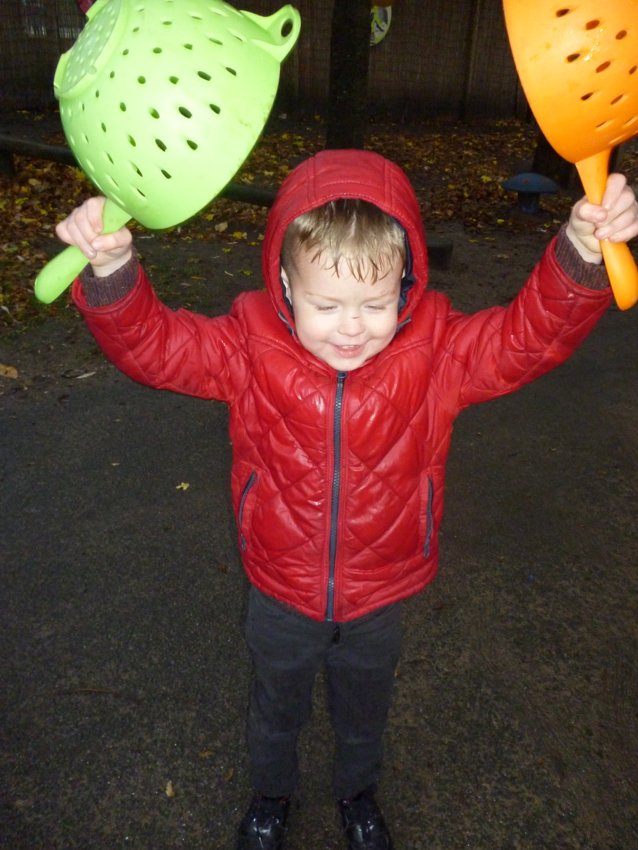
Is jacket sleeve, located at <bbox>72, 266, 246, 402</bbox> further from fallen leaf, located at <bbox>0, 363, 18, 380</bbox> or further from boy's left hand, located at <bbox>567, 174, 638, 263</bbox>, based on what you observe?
fallen leaf, located at <bbox>0, 363, 18, 380</bbox>

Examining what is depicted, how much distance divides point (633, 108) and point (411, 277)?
580mm

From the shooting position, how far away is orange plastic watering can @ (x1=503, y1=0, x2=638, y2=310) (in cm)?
116

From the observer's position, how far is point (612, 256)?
Answer: 134 cm

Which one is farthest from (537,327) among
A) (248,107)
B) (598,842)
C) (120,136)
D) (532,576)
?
(532,576)

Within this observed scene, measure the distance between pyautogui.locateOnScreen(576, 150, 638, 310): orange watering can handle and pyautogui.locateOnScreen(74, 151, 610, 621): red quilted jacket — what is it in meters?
0.25

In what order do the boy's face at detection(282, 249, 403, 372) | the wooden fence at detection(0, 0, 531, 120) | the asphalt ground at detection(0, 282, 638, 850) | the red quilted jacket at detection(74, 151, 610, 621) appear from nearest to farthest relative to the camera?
the boy's face at detection(282, 249, 403, 372) < the red quilted jacket at detection(74, 151, 610, 621) < the asphalt ground at detection(0, 282, 638, 850) < the wooden fence at detection(0, 0, 531, 120)

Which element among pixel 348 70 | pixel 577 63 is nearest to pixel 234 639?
pixel 577 63

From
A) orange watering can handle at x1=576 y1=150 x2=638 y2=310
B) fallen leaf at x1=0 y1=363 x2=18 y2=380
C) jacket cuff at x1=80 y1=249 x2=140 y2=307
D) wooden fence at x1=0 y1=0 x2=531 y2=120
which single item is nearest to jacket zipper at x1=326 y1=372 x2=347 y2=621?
jacket cuff at x1=80 y1=249 x2=140 y2=307

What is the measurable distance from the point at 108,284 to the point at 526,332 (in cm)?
91

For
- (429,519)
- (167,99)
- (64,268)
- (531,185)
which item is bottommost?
(531,185)

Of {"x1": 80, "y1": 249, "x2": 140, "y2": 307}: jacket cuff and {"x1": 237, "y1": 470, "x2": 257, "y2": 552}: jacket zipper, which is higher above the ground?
{"x1": 80, "y1": 249, "x2": 140, "y2": 307}: jacket cuff

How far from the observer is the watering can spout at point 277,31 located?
1312 millimetres

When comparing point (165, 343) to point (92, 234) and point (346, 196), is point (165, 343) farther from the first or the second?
point (346, 196)

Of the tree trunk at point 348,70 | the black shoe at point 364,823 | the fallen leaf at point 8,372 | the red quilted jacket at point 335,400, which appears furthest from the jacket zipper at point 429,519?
the tree trunk at point 348,70
